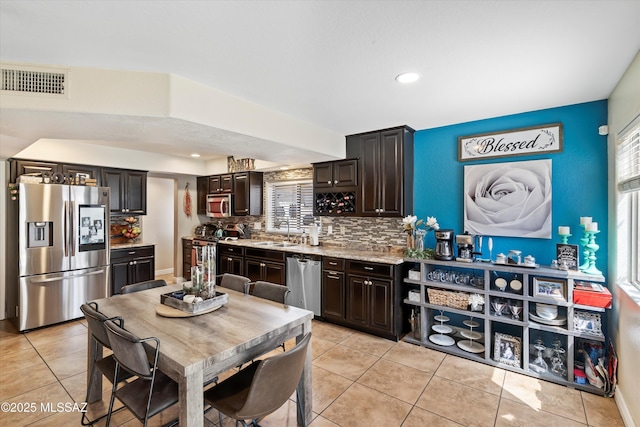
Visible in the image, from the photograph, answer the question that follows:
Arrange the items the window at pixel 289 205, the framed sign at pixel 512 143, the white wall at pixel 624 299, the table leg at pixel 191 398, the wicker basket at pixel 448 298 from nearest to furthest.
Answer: the table leg at pixel 191 398 < the white wall at pixel 624 299 < the framed sign at pixel 512 143 < the wicker basket at pixel 448 298 < the window at pixel 289 205

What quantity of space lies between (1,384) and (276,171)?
4066mm

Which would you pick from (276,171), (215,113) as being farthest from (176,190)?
(215,113)

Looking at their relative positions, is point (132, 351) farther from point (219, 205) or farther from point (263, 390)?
point (219, 205)

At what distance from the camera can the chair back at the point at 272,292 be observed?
2.49 meters

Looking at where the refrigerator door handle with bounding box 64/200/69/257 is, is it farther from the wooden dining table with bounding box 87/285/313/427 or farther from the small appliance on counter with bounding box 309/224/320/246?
the small appliance on counter with bounding box 309/224/320/246

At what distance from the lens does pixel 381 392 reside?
8.16ft


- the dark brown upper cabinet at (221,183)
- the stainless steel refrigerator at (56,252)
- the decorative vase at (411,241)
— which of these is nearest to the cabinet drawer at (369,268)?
the decorative vase at (411,241)

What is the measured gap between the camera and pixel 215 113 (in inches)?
98.9

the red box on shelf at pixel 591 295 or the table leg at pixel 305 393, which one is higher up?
the red box on shelf at pixel 591 295

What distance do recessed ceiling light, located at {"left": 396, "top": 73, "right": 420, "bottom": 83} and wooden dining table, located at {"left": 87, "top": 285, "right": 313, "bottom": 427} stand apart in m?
1.91

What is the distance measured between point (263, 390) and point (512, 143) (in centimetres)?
333

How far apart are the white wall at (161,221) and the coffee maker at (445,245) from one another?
576 cm

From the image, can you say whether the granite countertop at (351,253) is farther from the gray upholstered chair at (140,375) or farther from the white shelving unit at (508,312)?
the gray upholstered chair at (140,375)

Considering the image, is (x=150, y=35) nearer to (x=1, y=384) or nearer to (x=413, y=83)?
(x=413, y=83)
